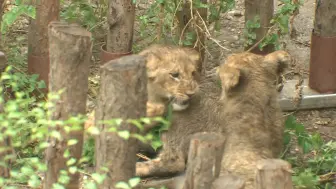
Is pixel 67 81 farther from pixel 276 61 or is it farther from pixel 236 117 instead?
pixel 276 61

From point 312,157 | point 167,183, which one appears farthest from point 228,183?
point 312,157

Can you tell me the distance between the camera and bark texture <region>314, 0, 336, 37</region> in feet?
22.5

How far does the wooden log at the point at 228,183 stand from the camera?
12.9 feet

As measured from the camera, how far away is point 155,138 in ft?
17.9

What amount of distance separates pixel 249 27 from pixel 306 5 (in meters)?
2.49

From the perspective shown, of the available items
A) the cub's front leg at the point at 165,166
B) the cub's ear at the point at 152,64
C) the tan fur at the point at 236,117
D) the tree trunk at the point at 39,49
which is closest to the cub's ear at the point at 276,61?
the tan fur at the point at 236,117

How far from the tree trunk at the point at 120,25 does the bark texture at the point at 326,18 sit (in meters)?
1.72

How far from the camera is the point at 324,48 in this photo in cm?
692

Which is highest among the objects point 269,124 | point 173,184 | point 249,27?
point 249,27

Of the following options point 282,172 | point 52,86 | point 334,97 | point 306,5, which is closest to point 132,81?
point 52,86

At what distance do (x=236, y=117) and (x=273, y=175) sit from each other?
151 centimetres

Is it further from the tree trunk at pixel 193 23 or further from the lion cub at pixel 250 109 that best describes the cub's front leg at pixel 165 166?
the tree trunk at pixel 193 23

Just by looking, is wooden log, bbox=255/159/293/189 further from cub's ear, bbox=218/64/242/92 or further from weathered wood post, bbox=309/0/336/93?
weathered wood post, bbox=309/0/336/93

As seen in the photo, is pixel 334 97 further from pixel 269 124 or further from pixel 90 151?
pixel 90 151
